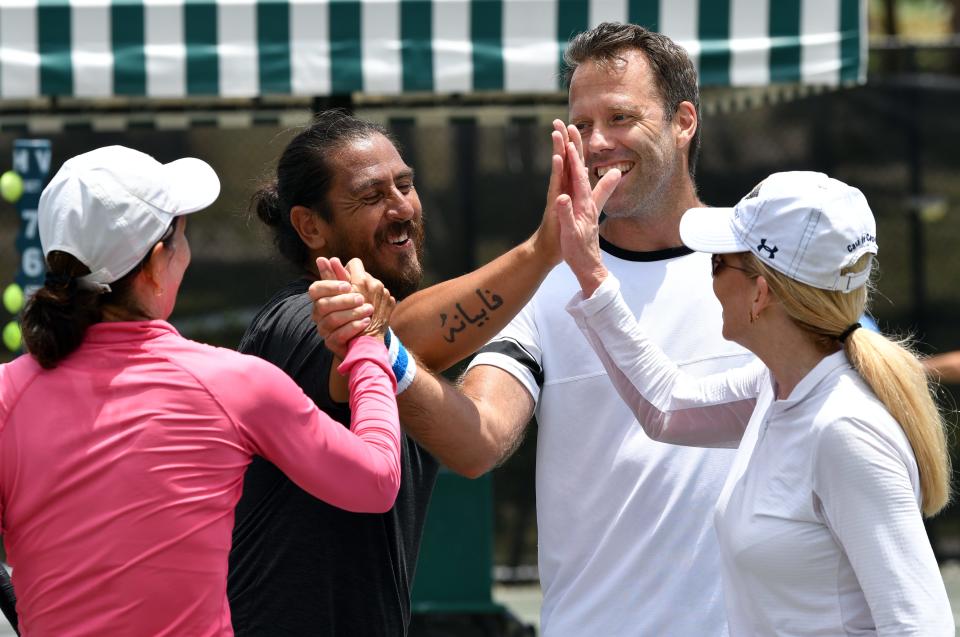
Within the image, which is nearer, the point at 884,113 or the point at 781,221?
the point at 781,221

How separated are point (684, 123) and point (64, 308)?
60.6 inches

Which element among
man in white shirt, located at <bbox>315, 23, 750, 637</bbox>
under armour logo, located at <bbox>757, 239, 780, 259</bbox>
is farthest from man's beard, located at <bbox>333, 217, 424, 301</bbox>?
under armour logo, located at <bbox>757, 239, 780, 259</bbox>

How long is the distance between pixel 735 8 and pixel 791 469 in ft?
9.91

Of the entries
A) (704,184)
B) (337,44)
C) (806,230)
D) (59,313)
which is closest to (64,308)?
(59,313)

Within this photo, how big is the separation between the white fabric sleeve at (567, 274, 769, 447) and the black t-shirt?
0.48m

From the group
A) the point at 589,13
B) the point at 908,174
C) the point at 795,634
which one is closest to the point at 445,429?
the point at 795,634

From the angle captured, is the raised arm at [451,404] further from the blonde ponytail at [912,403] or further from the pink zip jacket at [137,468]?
the blonde ponytail at [912,403]

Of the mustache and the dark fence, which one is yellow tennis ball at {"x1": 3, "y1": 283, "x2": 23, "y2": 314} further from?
the dark fence

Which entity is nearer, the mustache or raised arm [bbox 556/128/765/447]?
raised arm [bbox 556/128/765/447]

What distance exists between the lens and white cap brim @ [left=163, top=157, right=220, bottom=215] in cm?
224

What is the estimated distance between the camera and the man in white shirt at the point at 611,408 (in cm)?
278

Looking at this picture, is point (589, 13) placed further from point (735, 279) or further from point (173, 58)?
point (735, 279)

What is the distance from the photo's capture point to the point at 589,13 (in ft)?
16.0

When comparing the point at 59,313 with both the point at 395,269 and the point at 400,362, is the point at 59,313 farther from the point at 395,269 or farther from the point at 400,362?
the point at 395,269
